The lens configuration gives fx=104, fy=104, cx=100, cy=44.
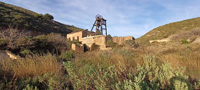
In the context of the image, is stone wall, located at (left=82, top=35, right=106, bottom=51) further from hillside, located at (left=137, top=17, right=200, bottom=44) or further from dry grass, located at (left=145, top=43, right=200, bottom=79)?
hillside, located at (left=137, top=17, right=200, bottom=44)

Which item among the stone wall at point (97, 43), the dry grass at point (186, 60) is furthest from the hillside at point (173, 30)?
the dry grass at point (186, 60)

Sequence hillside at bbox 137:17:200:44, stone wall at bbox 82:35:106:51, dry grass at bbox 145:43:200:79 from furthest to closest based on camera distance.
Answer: hillside at bbox 137:17:200:44 → stone wall at bbox 82:35:106:51 → dry grass at bbox 145:43:200:79

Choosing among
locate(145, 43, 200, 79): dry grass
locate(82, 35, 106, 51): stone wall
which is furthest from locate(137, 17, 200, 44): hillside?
locate(145, 43, 200, 79): dry grass

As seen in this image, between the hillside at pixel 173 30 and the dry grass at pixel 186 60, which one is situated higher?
the hillside at pixel 173 30

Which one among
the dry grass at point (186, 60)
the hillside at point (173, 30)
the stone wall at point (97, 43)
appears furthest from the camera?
the hillside at point (173, 30)

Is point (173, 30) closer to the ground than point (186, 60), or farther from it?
farther from it

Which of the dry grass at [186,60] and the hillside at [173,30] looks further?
the hillside at [173,30]

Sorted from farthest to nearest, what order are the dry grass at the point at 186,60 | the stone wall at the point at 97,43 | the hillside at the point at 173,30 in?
the hillside at the point at 173,30
the stone wall at the point at 97,43
the dry grass at the point at 186,60

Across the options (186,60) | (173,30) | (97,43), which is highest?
(173,30)

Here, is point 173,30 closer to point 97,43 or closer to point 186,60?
point 97,43

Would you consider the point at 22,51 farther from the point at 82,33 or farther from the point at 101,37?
the point at 82,33

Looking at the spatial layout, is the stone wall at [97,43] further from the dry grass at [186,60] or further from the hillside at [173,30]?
the hillside at [173,30]

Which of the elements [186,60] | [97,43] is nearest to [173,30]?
[97,43]

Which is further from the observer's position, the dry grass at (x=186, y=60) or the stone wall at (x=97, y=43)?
the stone wall at (x=97, y=43)
